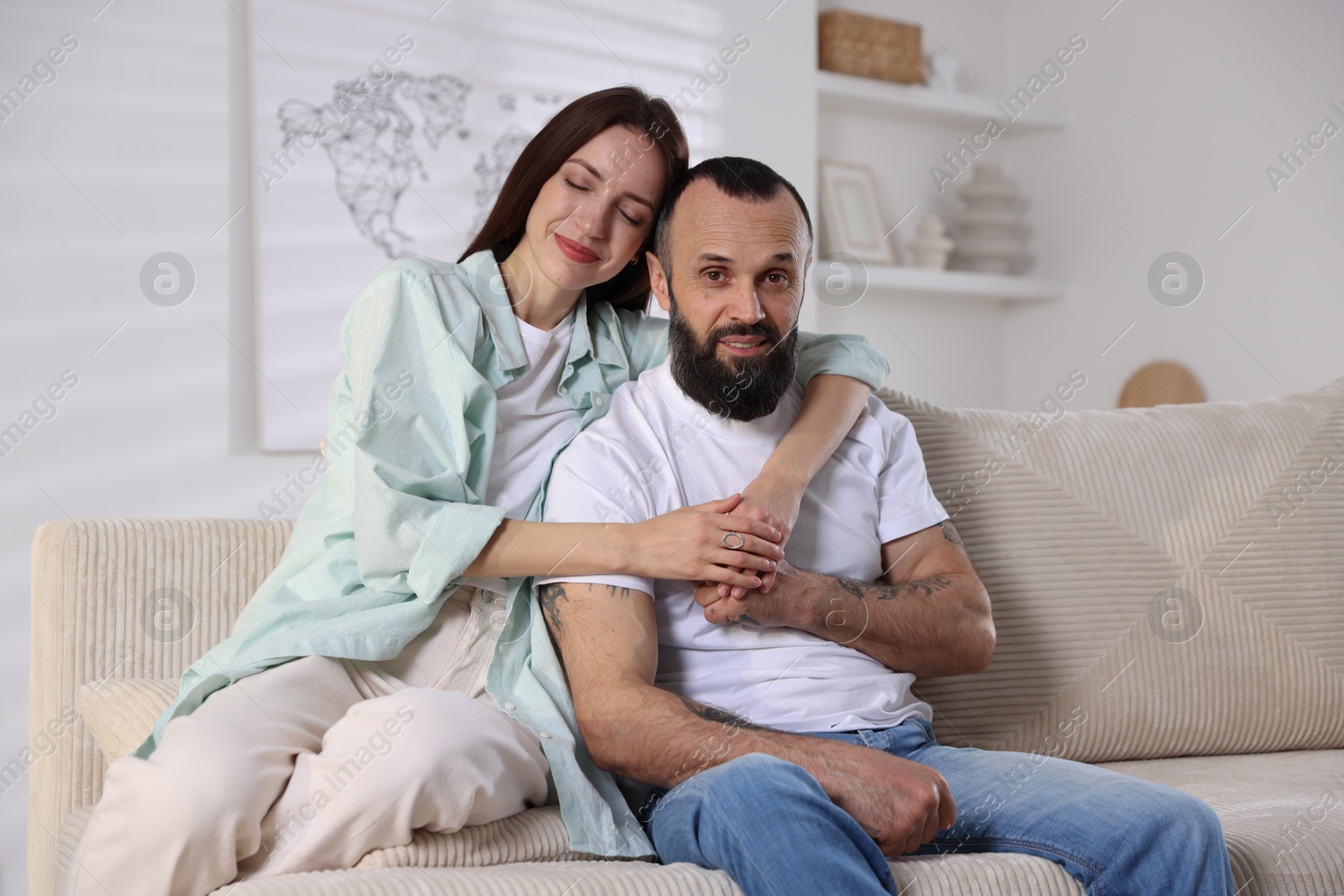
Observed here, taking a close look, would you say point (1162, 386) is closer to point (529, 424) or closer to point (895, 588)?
point (895, 588)

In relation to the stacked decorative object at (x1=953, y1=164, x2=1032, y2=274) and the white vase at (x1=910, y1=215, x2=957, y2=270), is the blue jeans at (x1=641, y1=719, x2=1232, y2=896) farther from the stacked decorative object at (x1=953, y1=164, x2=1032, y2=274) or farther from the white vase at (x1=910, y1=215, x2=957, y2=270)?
the stacked decorative object at (x1=953, y1=164, x2=1032, y2=274)

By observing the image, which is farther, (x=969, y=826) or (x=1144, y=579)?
(x=1144, y=579)

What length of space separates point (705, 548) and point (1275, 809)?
0.81 m

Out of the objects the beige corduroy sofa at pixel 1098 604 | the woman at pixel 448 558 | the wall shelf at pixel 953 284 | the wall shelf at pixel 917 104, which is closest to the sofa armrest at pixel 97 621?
the beige corduroy sofa at pixel 1098 604

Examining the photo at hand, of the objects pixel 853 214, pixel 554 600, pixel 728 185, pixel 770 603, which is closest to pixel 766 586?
pixel 770 603

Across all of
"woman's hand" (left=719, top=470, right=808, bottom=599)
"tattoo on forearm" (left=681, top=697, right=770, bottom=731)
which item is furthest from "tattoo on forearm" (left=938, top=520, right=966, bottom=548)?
"tattoo on forearm" (left=681, top=697, right=770, bottom=731)

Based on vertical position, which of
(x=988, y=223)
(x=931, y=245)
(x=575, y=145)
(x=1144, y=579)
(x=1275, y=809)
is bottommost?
(x=1275, y=809)

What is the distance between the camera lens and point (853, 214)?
3.97 meters

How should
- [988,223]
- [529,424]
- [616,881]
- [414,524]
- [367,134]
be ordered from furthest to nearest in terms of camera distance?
1. [988,223]
2. [367,134]
3. [529,424]
4. [414,524]
5. [616,881]

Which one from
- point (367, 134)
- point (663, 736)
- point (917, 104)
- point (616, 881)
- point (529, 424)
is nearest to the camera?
point (616, 881)

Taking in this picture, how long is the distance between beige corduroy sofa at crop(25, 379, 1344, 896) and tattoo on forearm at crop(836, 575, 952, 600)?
0.85 feet

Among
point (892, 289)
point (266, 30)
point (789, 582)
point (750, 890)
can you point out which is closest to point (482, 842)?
point (750, 890)

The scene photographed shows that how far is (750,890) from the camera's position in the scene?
113 cm

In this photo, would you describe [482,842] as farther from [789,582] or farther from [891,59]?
[891,59]
